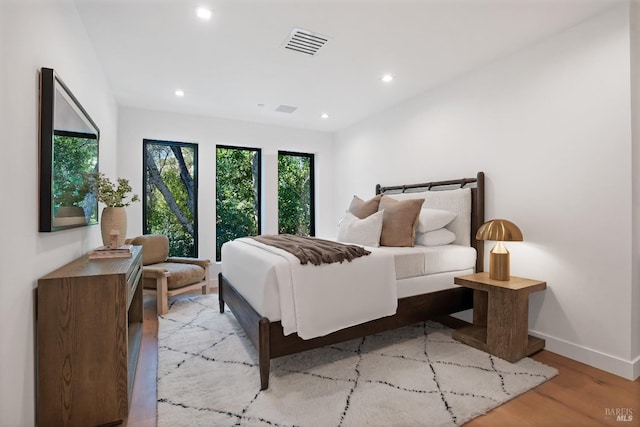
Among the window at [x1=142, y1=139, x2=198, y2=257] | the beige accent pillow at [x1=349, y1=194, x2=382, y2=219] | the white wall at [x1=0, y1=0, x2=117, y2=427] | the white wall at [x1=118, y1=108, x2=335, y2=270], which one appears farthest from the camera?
the window at [x1=142, y1=139, x2=198, y2=257]

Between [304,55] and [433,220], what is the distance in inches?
77.9

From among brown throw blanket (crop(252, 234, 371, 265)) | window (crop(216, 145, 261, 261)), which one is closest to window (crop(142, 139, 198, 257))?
window (crop(216, 145, 261, 261))

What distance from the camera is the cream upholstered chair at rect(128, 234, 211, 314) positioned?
11.1 feet

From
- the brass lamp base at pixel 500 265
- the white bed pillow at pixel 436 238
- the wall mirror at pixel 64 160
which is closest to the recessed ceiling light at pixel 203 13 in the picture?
the wall mirror at pixel 64 160

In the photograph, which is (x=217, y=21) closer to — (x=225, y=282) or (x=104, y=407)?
(x=225, y=282)

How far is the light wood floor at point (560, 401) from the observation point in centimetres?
169

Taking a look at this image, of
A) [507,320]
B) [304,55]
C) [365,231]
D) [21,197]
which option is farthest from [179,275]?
[507,320]

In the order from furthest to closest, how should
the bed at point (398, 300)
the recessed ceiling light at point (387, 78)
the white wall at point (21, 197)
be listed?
the recessed ceiling light at point (387, 78)
the bed at point (398, 300)
the white wall at point (21, 197)

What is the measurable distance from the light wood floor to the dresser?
0.23 meters

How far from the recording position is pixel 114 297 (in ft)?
5.35

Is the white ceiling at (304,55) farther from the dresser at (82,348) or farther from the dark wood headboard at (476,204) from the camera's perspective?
the dresser at (82,348)

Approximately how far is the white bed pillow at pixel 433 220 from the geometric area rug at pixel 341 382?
98 cm

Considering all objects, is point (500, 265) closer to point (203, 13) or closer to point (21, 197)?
point (203, 13)

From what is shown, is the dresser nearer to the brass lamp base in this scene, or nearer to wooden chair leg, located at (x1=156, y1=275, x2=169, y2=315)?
wooden chair leg, located at (x1=156, y1=275, x2=169, y2=315)
